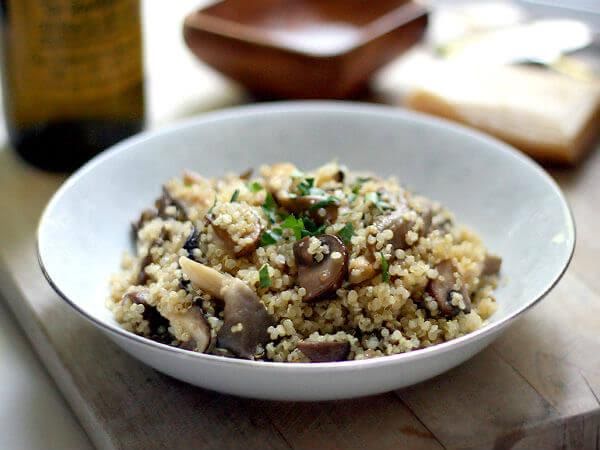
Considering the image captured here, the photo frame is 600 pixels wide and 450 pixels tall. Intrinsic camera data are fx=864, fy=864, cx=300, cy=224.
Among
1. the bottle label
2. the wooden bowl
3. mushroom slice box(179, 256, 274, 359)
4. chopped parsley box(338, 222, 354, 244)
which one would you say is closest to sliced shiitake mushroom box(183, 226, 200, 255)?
mushroom slice box(179, 256, 274, 359)

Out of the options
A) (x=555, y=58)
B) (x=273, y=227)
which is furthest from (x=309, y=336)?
(x=555, y=58)

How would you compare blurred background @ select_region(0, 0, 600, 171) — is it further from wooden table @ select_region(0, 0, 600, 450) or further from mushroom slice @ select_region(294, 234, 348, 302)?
mushroom slice @ select_region(294, 234, 348, 302)

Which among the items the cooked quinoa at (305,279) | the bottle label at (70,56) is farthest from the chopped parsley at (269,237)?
the bottle label at (70,56)

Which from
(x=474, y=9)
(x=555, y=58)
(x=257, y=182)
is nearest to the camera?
(x=257, y=182)

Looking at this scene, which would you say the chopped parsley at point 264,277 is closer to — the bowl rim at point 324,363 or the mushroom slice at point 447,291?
the bowl rim at point 324,363

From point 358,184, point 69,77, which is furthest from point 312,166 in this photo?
point 69,77

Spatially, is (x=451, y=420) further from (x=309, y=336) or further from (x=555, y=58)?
(x=555, y=58)

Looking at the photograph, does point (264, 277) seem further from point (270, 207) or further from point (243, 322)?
point (270, 207)
